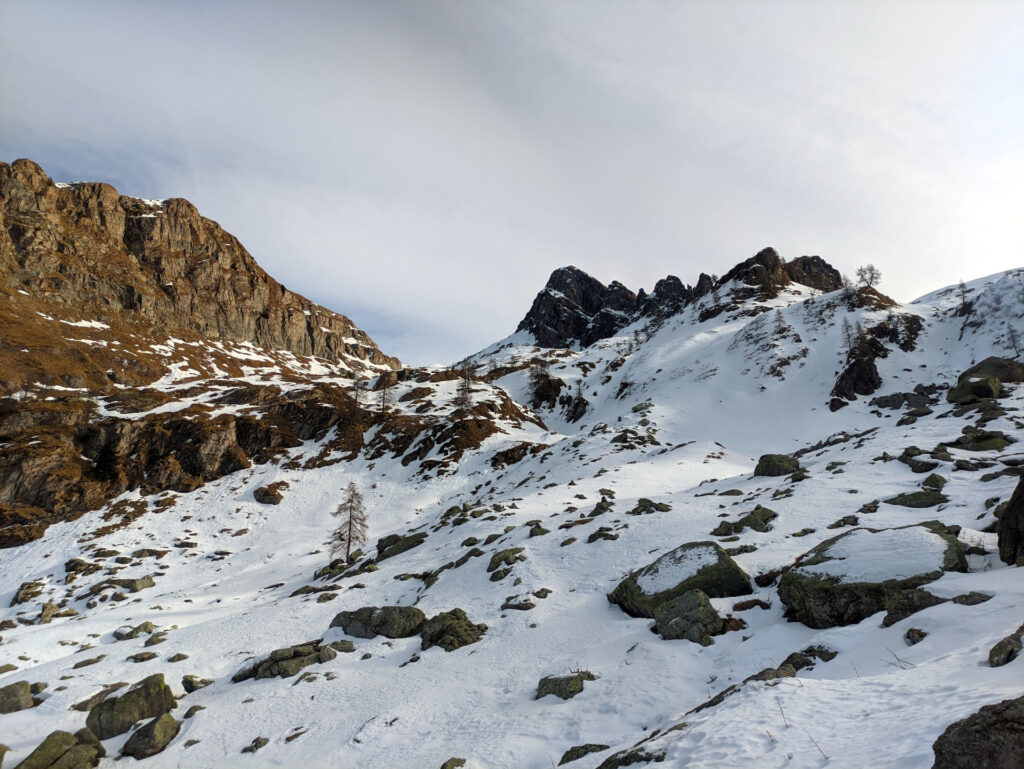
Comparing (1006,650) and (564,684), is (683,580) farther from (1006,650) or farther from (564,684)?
(1006,650)

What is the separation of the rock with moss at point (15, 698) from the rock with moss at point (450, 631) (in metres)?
18.8

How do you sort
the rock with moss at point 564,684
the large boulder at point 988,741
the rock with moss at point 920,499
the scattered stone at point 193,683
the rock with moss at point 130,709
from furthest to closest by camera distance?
the rock with moss at point 920,499
the scattered stone at point 193,683
the rock with moss at point 130,709
the rock with moss at point 564,684
the large boulder at point 988,741

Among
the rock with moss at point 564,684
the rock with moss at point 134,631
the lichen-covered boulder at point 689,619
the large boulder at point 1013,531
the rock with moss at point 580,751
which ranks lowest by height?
the rock with moss at point 134,631

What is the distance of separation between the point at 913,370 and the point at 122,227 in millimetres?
225350

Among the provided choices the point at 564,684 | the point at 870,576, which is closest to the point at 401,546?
Result: the point at 564,684

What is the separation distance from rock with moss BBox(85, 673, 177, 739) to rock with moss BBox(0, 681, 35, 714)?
6653 mm

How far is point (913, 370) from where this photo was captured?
2778 inches

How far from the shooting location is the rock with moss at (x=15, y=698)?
19969 millimetres

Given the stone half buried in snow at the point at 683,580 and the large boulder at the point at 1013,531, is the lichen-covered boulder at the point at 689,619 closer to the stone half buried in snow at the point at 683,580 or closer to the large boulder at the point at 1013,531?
the stone half buried in snow at the point at 683,580

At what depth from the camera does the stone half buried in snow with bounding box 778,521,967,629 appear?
11633mm

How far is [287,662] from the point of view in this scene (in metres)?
18.6

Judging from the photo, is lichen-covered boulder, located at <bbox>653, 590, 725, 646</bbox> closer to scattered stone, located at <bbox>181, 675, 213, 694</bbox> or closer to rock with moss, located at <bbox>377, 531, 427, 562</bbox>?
scattered stone, located at <bbox>181, 675, 213, 694</bbox>

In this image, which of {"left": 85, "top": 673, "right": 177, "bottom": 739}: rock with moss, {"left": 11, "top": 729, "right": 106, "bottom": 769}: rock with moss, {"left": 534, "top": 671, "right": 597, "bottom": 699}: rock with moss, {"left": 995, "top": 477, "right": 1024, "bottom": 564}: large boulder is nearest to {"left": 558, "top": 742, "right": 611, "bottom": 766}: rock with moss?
{"left": 534, "top": 671, "right": 597, "bottom": 699}: rock with moss

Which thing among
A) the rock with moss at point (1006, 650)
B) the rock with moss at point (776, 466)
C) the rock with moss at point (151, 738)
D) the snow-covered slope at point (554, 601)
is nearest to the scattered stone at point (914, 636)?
the snow-covered slope at point (554, 601)
